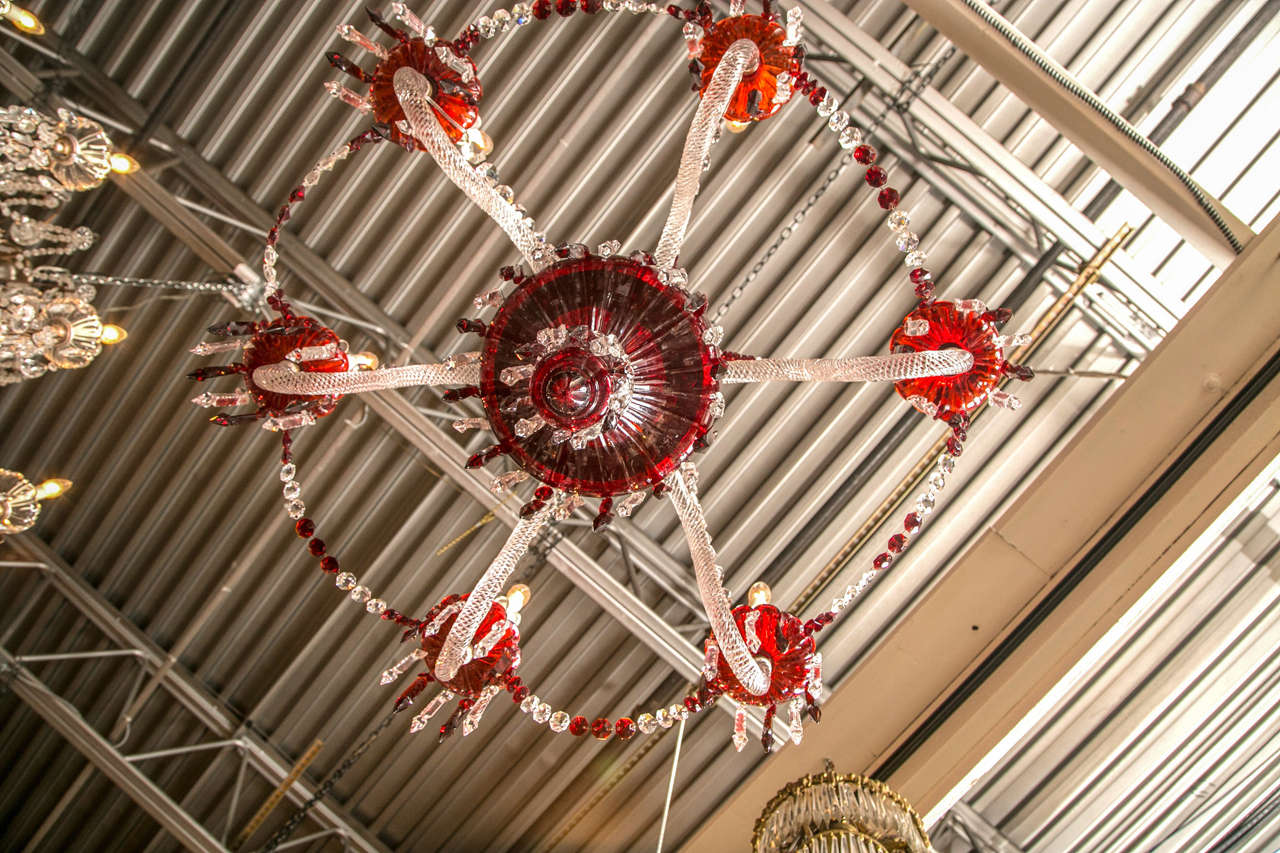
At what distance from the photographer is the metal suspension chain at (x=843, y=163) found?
408 centimetres

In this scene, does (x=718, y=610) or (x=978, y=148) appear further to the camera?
(x=978, y=148)

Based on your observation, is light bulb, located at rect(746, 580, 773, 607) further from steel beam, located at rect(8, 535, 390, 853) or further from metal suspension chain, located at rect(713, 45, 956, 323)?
steel beam, located at rect(8, 535, 390, 853)

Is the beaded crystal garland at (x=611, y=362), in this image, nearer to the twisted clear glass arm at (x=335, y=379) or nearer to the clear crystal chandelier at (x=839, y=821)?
the twisted clear glass arm at (x=335, y=379)

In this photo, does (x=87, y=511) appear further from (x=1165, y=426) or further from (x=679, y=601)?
(x=1165, y=426)

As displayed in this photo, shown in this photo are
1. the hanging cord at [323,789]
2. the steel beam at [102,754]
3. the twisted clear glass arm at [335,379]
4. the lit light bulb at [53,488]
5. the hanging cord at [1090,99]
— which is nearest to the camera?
the twisted clear glass arm at [335,379]

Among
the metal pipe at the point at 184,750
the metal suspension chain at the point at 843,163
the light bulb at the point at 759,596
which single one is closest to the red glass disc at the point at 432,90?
the light bulb at the point at 759,596

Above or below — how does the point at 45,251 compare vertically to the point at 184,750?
above

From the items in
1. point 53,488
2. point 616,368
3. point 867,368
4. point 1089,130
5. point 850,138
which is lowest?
point 53,488

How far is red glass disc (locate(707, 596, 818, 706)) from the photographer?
200 centimetres

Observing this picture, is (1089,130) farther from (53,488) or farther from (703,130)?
(53,488)

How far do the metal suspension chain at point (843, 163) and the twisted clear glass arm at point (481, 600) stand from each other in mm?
2418

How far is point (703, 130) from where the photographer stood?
1925 mm

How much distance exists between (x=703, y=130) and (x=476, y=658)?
1.39m

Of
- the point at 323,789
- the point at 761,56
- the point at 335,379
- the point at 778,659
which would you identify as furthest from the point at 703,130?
the point at 323,789
